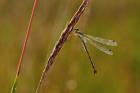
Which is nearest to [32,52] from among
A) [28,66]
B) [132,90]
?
[28,66]

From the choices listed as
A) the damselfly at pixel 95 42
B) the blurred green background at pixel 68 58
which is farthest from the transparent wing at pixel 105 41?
the blurred green background at pixel 68 58

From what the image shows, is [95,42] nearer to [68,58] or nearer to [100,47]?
[100,47]

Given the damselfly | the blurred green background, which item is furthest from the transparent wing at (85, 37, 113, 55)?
the blurred green background

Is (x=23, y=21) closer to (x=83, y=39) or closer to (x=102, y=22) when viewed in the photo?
(x=102, y=22)

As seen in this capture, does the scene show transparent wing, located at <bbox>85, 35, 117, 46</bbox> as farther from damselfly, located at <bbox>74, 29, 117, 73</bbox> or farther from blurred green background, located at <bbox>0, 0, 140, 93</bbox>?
blurred green background, located at <bbox>0, 0, 140, 93</bbox>

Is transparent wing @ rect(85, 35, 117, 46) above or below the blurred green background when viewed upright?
above

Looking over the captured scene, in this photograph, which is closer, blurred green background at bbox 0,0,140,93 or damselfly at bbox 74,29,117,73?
damselfly at bbox 74,29,117,73

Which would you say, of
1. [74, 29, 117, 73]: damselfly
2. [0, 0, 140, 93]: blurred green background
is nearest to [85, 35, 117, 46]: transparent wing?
[74, 29, 117, 73]: damselfly

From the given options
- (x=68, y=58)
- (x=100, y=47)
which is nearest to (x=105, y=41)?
→ (x=100, y=47)
